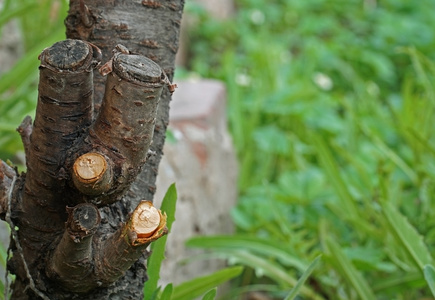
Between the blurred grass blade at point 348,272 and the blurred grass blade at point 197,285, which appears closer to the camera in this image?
the blurred grass blade at point 197,285

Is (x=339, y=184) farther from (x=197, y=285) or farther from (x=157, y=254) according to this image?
(x=157, y=254)

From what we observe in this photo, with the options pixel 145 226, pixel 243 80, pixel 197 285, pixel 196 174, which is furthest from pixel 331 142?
pixel 243 80

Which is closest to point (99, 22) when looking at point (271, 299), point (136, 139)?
point (136, 139)

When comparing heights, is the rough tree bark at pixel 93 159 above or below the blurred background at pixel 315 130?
above

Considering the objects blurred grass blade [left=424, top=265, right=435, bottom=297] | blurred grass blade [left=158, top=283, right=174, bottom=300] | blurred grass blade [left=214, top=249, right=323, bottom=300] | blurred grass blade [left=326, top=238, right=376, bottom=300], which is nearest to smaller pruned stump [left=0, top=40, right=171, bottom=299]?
blurred grass blade [left=158, top=283, right=174, bottom=300]

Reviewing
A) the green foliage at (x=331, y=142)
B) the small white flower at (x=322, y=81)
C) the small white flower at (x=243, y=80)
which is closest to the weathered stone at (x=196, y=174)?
the green foliage at (x=331, y=142)

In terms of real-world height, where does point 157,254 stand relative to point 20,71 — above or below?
above

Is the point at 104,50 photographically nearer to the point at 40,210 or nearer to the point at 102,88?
the point at 102,88

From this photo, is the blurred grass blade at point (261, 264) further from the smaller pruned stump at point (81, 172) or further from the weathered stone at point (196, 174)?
the smaller pruned stump at point (81, 172)
